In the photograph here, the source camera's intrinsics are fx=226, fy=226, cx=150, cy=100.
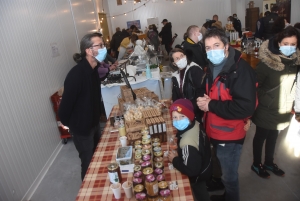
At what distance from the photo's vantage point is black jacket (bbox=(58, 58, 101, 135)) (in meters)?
2.03

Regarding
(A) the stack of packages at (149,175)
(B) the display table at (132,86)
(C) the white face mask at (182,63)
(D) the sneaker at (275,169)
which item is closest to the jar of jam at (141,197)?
(A) the stack of packages at (149,175)

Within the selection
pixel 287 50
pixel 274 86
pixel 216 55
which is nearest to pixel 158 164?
pixel 216 55

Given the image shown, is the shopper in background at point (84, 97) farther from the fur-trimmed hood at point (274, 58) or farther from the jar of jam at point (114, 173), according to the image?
the fur-trimmed hood at point (274, 58)

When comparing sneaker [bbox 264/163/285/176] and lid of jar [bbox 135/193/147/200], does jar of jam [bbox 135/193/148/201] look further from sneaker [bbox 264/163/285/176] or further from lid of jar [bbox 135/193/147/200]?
sneaker [bbox 264/163/285/176]

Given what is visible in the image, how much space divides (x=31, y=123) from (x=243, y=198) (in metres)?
2.76

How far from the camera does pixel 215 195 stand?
227 cm

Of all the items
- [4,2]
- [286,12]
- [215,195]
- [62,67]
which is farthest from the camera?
[286,12]

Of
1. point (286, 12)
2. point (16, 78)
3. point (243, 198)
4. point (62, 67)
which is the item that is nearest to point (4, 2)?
point (16, 78)

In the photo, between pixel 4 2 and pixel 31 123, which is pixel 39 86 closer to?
pixel 31 123

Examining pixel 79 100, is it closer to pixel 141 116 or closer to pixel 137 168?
pixel 141 116

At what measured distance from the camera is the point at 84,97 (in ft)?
7.06

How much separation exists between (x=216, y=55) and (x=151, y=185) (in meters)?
0.99

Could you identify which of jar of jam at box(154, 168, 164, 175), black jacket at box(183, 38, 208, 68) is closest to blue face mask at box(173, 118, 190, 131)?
jar of jam at box(154, 168, 164, 175)

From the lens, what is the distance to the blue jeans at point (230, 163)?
174cm
